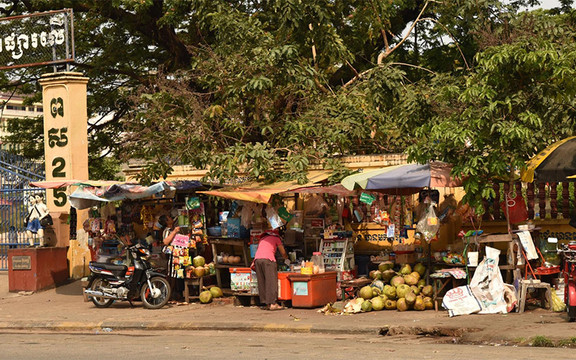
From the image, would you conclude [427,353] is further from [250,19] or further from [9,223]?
[9,223]

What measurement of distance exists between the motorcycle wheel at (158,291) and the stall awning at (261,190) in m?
1.90

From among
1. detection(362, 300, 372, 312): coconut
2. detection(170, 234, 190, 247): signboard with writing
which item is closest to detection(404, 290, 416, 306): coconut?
detection(362, 300, 372, 312): coconut

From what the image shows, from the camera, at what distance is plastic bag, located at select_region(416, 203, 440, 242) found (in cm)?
1384

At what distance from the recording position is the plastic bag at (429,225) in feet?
45.4

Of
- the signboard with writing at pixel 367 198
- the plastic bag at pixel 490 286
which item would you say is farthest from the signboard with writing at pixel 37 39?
the plastic bag at pixel 490 286

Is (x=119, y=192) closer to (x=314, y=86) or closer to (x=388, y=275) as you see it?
(x=314, y=86)

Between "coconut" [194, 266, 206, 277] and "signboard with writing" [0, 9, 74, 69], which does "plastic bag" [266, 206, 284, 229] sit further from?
"signboard with writing" [0, 9, 74, 69]

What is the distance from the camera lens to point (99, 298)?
52.0ft

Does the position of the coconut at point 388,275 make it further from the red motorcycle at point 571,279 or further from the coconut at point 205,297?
the red motorcycle at point 571,279

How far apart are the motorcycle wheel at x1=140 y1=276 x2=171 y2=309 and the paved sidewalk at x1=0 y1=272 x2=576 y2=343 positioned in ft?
0.57

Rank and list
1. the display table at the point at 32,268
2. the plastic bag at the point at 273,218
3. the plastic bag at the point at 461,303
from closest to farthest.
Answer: the plastic bag at the point at 461,303, the plastic bag at the point at 273,218, the display table at the point at 32,268

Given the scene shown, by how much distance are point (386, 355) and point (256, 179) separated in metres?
7.56

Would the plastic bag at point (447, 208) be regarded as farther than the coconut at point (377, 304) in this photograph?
Yes

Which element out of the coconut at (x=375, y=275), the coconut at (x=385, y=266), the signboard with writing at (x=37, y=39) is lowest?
the coconut at (x=375, y=275)
